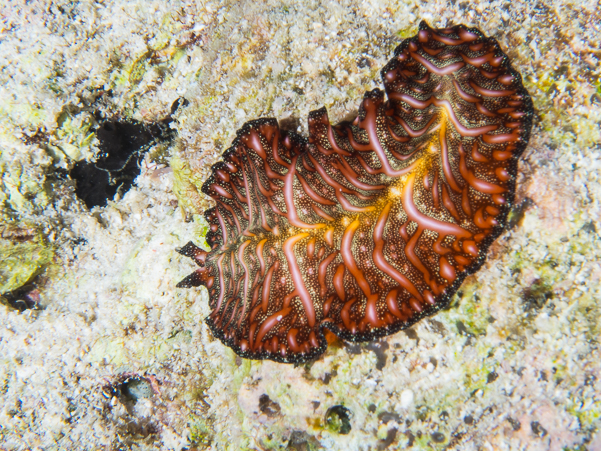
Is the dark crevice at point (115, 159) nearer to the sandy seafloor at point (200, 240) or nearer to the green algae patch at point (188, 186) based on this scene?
the sandy seafloor at point (200, 240)

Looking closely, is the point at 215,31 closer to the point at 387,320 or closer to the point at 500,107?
the point at 500,107

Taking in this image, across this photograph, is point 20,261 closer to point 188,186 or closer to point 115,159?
point 115,159

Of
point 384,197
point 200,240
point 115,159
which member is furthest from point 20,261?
point 384,197

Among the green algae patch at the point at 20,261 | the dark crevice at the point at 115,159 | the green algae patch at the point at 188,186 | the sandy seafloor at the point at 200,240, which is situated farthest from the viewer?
the dark crevice at the point at 115,159

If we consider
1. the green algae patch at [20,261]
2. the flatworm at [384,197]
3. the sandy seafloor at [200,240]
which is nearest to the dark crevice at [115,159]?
the sandy seafloor at [200,240]

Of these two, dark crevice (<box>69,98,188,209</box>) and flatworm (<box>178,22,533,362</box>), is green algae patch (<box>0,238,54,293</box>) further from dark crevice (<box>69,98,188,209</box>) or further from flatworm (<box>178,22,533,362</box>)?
flatworm (<box>178,22,533,362</box>)

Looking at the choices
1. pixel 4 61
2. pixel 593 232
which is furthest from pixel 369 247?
pixel 4 61
